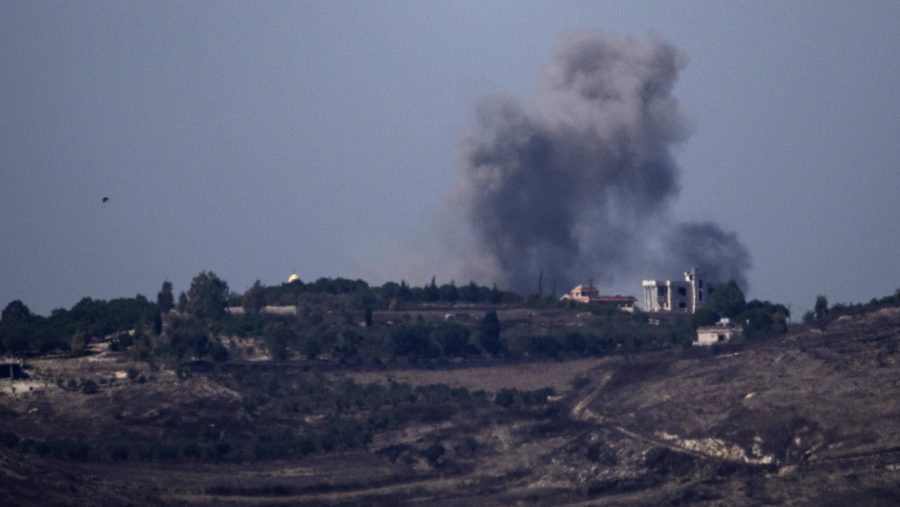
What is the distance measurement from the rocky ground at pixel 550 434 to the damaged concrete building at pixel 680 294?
103ft

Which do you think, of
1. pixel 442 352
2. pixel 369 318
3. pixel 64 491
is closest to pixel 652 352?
pixel 442 352

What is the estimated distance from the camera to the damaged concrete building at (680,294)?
111688 mm

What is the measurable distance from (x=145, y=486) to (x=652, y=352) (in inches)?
1402

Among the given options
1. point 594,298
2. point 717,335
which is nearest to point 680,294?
point 594,298

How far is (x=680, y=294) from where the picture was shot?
11294 centimetres

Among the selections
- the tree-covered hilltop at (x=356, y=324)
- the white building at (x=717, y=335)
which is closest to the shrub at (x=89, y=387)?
the tree-covered hilltop at (x=356, y=324)

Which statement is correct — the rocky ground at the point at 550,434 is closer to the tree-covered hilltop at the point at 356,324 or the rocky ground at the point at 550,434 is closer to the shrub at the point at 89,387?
the shrub at the point at 89,387

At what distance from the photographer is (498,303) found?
106000 millimetres

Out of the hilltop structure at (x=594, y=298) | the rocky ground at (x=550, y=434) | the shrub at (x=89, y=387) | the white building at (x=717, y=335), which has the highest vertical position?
the hilltop structure at (x=594, y=298)

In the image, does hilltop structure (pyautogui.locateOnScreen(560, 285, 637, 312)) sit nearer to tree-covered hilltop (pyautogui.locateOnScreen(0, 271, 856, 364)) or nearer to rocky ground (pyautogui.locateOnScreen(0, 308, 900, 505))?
Answer: tree-covered hilltop (pyautogui.locateOnScreen(0, 271, 856, 364))

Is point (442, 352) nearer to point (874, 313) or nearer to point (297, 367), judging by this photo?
point (297, 367)

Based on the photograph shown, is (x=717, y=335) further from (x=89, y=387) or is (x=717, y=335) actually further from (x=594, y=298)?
(x=89, y=387)

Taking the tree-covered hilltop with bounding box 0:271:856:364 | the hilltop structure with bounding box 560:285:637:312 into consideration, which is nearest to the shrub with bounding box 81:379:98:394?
the tree-covered hilltop with bounding box 0:271:856:364

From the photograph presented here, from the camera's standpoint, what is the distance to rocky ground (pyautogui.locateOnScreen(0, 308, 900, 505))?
5500 centimetres
